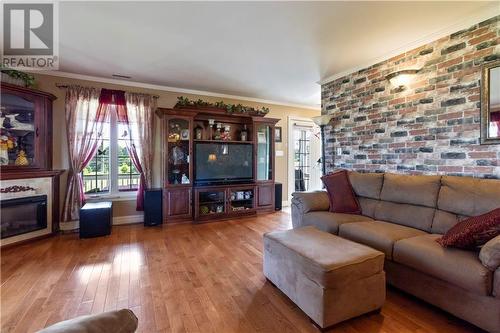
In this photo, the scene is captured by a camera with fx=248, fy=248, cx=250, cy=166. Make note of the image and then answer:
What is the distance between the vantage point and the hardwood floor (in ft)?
5.76

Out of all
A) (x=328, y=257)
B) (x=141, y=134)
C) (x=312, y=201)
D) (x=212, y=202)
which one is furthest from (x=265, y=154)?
(x=328, y=257)

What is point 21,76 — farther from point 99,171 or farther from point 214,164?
point 214,164

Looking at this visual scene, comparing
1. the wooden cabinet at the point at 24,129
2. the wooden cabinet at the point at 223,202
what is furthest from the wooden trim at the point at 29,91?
the wooden cabinet at the point at 223,202

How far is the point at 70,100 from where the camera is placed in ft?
12.3

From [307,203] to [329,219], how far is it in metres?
0.43

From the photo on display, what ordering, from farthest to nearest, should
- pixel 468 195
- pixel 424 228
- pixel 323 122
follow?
pixel 323 122
pixel 424 228
pixel 468 195

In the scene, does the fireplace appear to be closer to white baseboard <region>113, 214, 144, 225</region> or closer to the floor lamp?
white baseboard <region>113, 214, 144, 225</region>

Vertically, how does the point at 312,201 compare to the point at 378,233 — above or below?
above

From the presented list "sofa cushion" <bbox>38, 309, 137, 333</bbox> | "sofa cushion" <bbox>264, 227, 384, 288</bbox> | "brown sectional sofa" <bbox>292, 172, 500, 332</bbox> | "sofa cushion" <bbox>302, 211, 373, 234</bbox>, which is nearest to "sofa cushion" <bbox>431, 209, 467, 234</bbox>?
"brown sectional sofa" <bbox>292, 172, 500, 332</bbox>

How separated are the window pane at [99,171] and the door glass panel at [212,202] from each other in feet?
5.19

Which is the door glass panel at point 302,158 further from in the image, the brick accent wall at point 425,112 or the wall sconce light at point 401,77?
the wall sconce light at point 401,77

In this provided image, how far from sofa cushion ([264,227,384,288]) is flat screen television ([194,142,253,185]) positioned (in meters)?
2.60

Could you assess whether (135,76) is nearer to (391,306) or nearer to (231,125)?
(231,125)

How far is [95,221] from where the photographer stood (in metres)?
3.56
